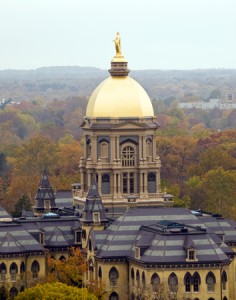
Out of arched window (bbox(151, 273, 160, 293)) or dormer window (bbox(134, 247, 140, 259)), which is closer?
arched window (bbox(151, 273, 160, 293))

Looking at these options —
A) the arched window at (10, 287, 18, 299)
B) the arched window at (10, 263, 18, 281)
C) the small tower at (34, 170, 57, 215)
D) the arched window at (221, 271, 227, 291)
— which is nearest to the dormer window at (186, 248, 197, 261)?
the arched window at (221, 271, 227, 291)

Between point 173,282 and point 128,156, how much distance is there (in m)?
18.5

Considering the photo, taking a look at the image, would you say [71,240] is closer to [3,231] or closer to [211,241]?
[3,231]

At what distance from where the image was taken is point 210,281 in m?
130

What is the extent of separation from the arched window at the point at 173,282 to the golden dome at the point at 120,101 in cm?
1986

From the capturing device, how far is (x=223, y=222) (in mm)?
142125

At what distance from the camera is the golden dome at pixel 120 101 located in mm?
145750

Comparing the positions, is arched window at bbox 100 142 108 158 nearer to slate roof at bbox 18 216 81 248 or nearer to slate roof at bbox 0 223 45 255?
slate roof at bbox 18 216 81 248

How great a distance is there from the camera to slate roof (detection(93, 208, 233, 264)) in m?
130

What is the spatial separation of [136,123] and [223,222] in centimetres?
1036

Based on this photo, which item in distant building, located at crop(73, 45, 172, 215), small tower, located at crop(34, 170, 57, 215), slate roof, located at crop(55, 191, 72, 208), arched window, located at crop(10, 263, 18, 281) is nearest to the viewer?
arched window, located at crop(10, 263, 18, 281)

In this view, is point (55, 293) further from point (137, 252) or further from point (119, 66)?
point (119, 66)

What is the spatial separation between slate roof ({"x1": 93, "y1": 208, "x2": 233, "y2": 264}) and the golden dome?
1029 cm

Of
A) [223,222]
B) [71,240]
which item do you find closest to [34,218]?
[71,240]
